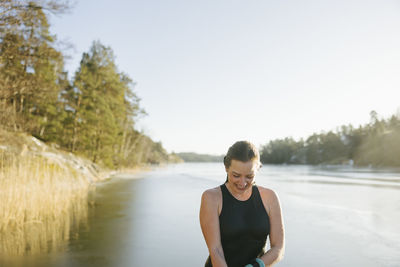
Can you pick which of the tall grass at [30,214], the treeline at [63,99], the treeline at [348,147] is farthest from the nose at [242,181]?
the treeline at [348,147]

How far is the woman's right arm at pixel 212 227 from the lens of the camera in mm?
1817

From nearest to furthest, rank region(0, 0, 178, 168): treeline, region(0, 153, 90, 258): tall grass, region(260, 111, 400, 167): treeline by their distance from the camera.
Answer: region(0, 153, 90, 258): tall grass
region(0, 0, 178, 168): treeline
region(260, 111, 400, 167): treeline

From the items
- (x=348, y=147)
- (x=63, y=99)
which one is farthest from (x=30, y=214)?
(x=348, y=147)

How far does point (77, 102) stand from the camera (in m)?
23.0

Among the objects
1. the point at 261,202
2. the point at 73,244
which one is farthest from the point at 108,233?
the point at 261,202

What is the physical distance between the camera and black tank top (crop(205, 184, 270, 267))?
188 cm

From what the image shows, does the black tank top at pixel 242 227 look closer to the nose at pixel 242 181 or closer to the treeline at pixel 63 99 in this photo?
the nose at pixel 242 181

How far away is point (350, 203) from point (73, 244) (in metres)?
9.32

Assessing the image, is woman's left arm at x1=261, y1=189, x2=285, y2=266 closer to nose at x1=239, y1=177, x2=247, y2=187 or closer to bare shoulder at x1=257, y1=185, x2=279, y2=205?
bare shoulder at x1=257, y1=185, x2=279, y2=205

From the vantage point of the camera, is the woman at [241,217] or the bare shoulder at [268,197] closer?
the woman at [241,217]

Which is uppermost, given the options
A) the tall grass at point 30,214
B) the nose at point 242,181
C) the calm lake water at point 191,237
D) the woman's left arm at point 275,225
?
the nose at point 242,181

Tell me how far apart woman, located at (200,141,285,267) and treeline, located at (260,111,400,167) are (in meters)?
57.4

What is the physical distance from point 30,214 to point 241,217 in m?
6.27

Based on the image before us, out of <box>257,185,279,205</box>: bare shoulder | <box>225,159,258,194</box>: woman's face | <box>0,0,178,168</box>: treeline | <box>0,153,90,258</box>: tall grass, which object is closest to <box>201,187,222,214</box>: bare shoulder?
<box>225,159,258,194</box>: woman's face
